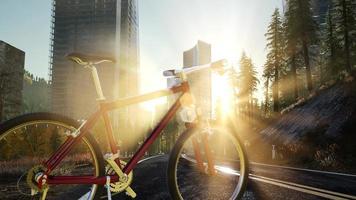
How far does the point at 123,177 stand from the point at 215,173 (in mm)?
1448

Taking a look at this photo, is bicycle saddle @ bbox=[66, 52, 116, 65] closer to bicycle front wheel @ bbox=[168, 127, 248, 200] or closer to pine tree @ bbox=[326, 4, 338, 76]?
bicycle front wheel @ bbox=[168, 127, 248, 200]

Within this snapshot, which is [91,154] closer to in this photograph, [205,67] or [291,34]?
[205,67]

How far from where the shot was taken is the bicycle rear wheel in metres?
3.59

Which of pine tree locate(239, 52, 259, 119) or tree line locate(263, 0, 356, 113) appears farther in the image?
pine tree locate(239, 52, 259, 119)

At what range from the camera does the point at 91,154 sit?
412 cm

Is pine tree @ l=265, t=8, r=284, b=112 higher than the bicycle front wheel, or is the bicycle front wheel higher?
pine tree @ l=265, t=8, r=284, b=112

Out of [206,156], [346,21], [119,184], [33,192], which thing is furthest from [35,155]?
[346,21]

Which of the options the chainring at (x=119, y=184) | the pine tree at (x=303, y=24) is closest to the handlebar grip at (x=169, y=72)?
the chainring at (x=119, y=184)

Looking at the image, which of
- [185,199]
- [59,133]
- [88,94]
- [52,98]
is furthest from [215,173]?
[52,98]

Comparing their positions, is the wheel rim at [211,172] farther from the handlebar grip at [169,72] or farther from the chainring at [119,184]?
the handlebar grip at [169,72]

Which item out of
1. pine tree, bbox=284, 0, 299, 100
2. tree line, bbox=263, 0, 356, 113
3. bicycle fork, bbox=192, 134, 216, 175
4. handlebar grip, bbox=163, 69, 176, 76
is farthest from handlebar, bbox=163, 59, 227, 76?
pine tree, bbox=284, 0, 299, 100

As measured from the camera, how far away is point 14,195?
12.1 ft

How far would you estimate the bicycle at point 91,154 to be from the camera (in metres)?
3.72

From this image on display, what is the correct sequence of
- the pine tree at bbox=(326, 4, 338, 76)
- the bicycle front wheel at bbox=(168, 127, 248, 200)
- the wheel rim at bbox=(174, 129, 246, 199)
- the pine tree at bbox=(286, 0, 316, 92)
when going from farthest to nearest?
1. the pine tree at bbox=(326, 4, 338, 76)
2. the pine tree at bbox=(286, 0, 316, 92)
3. the wheel rim at bbox=(174, 129, 246, 199)
4. the bicycle front wheel at bbox=(168, 127, 248, 200)
